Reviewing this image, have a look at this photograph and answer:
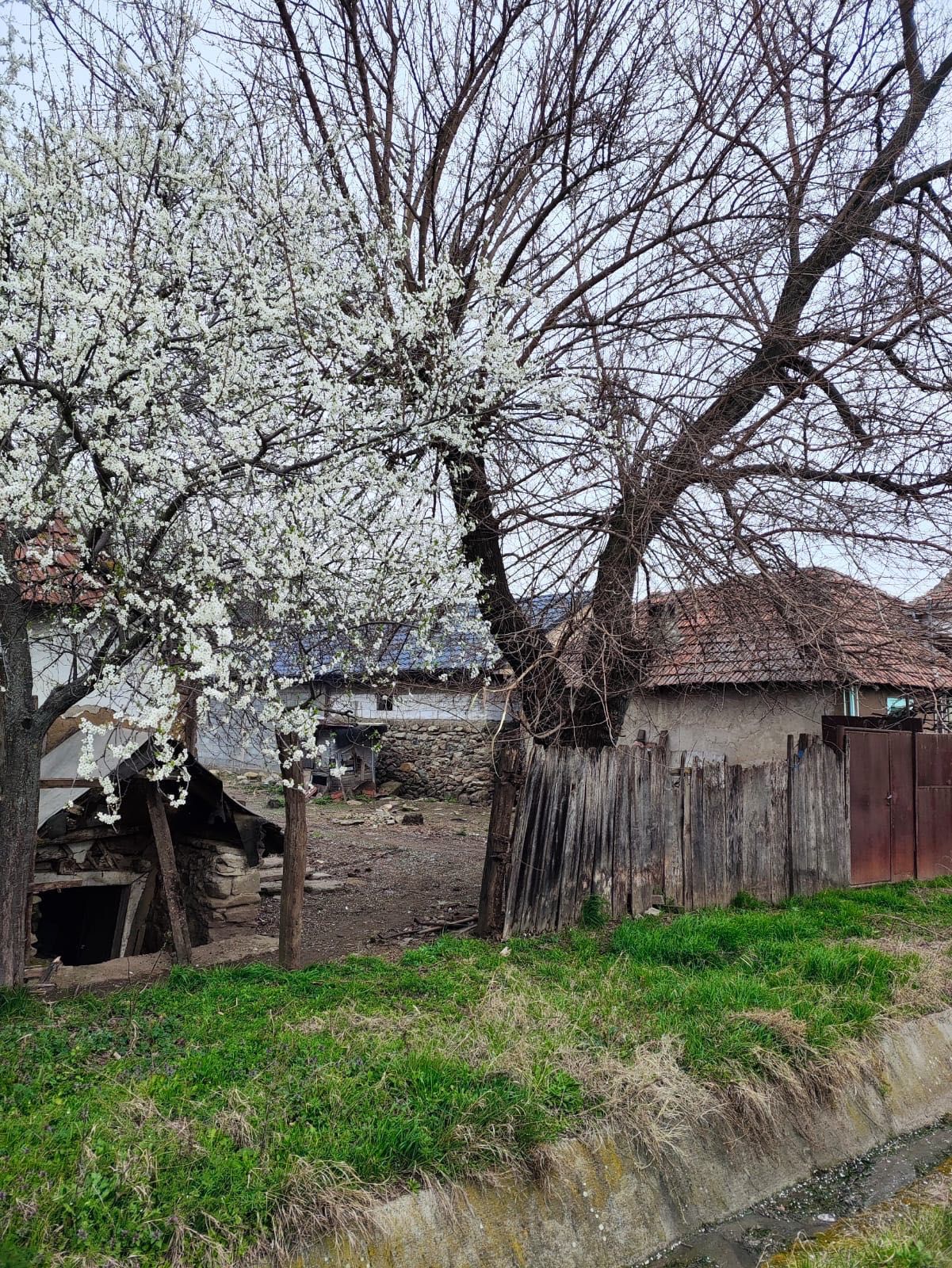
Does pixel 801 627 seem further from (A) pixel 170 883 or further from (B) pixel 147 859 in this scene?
(B) pixel 147 859

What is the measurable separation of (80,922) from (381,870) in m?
4.00

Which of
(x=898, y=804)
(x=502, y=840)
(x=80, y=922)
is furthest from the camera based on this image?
(x=80, y=922)

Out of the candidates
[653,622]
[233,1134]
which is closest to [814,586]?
[653,622]

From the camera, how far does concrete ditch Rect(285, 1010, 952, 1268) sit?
3.60 m

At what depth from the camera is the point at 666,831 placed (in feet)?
29.1

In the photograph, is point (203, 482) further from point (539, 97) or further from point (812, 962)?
point (812, 962)

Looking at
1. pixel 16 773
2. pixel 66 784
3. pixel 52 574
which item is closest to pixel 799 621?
pixel 52 574

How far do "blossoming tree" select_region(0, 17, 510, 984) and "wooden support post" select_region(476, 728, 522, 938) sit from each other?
1.94m

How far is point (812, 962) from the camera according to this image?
6.55 meters

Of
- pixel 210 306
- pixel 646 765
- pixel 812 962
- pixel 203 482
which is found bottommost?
pixel 812 962

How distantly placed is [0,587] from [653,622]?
16.4 ft

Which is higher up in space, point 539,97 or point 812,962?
point 539,97

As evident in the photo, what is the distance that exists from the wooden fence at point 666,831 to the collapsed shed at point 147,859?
3258 mm

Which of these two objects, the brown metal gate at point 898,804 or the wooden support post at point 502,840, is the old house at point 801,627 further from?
the brown metal gate at point 898,804
